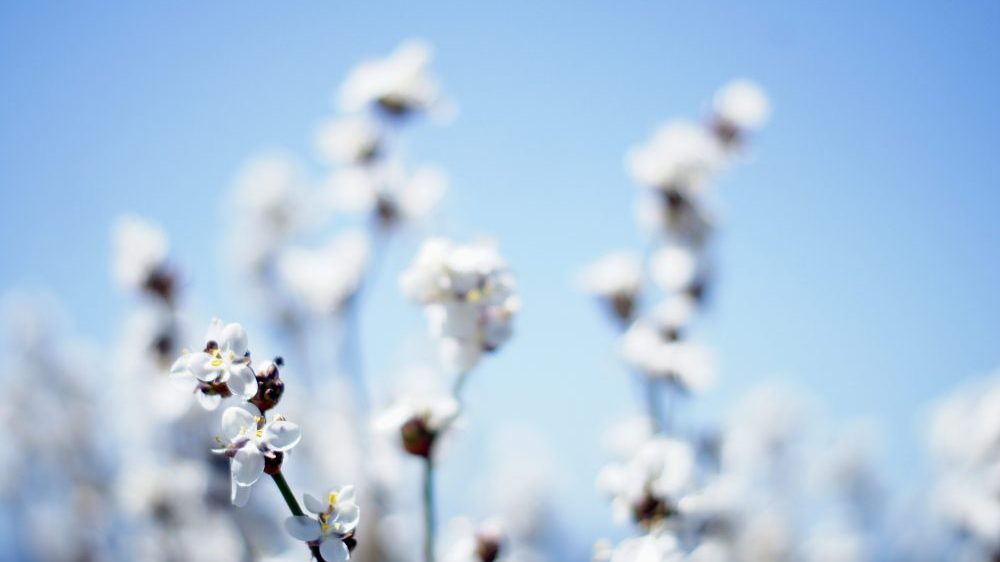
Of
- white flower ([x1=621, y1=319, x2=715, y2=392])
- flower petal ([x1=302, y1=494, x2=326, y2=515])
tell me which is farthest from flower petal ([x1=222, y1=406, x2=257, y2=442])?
white flower ([x1=621, y1=319, x2=715, y2=392])

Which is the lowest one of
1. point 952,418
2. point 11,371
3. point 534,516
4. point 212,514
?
point 212,514

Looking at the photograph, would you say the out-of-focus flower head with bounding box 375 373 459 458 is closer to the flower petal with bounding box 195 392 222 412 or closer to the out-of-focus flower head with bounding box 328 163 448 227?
the flower petal with bounding box 195 392 222 412

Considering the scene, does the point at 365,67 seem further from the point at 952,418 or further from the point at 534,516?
the point at 534,516

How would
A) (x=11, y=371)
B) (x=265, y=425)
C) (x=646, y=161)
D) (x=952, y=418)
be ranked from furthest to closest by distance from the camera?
1. (x=11, y=371)
2. (x=952, y=418)
3. (x=646, y=161)
4. (x=265, y=425)

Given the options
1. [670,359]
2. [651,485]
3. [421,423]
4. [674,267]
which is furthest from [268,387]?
[674,267]

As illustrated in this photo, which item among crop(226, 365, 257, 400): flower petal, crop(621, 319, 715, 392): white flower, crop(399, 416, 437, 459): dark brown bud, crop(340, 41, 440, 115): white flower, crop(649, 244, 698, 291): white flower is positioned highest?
crop(340, 41, 440, 115): white flower

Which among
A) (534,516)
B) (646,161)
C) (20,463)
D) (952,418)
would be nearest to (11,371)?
(20,463)
